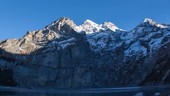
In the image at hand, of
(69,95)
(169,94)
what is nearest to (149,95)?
(169,94)

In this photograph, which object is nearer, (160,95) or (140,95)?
(160,95)

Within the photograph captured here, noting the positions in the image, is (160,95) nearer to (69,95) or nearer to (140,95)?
(140,95)

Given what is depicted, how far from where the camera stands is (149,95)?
64.1 metres

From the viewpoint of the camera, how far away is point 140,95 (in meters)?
64.6

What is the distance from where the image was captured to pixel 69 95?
242 ft

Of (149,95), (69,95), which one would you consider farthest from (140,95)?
(69,95)

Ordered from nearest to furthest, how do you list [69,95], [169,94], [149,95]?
[169,94] → [149,95] → [69,95]

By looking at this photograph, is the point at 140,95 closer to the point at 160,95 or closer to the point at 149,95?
the point at 149,95

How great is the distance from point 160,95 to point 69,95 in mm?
19353

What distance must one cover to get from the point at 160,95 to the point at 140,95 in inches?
229

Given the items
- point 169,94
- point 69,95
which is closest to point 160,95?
point 169,94

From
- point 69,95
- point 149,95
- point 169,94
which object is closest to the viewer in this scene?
point 169,94

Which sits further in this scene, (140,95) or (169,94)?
(140,95)

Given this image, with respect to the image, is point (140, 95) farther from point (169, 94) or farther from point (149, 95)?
point (169, 94)
